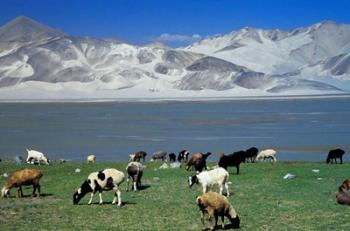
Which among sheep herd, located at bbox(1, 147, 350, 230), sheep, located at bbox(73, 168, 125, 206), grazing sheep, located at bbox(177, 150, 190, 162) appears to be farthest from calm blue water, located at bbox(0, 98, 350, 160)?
sheep, located at bbox(73, 168, 125, 206)

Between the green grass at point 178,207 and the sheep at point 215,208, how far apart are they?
1.34 feet

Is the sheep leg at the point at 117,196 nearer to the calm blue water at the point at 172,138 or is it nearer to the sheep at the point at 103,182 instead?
the sheep at the point at 103,182

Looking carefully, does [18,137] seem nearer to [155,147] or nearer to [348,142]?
[155,147]

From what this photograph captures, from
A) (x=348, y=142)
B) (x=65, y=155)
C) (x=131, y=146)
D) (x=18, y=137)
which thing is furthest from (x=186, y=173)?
(x=18, y=137)

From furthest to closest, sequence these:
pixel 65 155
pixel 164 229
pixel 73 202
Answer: pixel 65 155 → pixel 73 202 → pixel 164 229

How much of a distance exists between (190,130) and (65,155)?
23609 mm

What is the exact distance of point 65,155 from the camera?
153 feet

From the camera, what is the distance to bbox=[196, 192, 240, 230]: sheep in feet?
52.3

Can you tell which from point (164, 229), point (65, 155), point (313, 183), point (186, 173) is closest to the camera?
point (164, 229)

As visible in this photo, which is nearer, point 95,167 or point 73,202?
point 73,202

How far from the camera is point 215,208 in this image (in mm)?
16000

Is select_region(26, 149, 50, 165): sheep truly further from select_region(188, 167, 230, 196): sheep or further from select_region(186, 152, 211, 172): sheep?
select_region(188, 167, 230, 196): sheep

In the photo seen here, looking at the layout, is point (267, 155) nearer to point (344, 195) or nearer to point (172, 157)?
point (172, 157)

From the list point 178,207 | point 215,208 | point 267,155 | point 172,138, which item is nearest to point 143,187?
point 178,207
